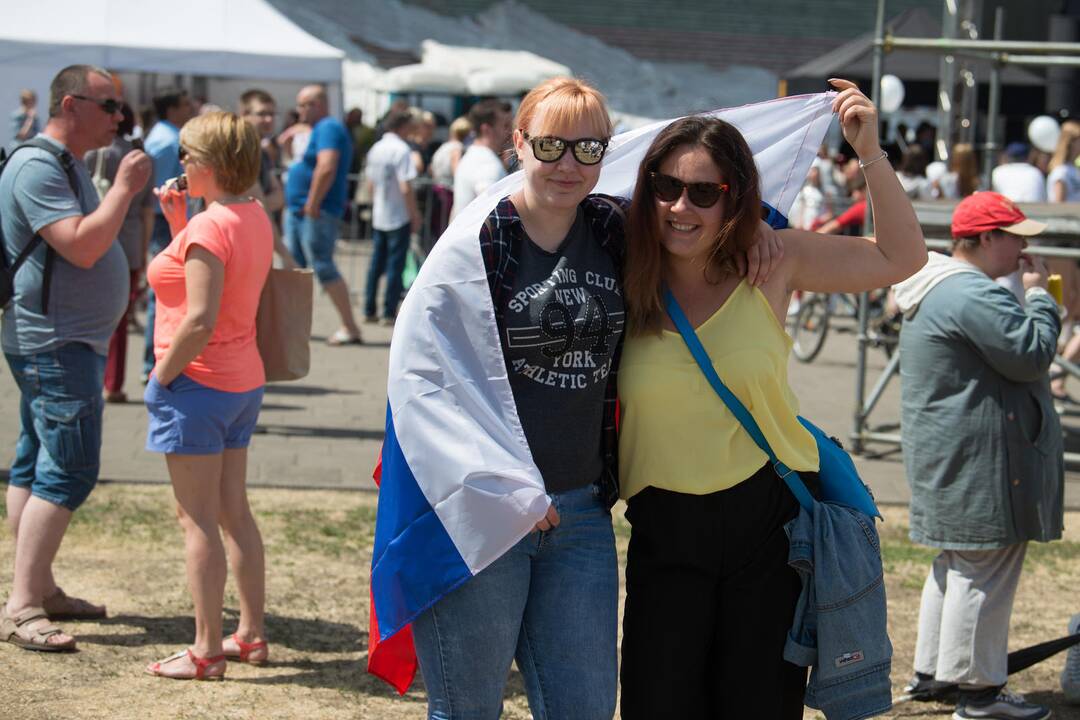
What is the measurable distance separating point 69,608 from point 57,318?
44.8 inches

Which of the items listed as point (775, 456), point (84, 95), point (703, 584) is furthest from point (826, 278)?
point (84, 95)

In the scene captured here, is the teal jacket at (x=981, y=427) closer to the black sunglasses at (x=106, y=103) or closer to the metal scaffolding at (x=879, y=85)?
the metal scaffolding at (x=879, y=85)

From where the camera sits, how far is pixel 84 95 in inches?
197

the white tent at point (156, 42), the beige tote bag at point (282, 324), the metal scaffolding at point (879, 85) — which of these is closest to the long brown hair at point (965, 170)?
the metal scaffolding at point (879, 85)

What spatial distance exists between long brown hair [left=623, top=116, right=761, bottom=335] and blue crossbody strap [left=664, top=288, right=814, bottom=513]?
0.04 meters

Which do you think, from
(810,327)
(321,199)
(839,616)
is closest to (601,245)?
(839,616)

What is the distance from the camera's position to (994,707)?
4.71 meters

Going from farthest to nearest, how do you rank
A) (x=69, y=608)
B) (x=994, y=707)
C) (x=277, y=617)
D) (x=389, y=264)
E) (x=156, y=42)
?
1. (x=156, y=42)
2. (x=389, y=264)
3. (x=277, y=617)
4. (x=69, y=608)
5. (x=994, y=707)

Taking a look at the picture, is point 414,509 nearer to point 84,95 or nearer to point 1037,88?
point 84,95

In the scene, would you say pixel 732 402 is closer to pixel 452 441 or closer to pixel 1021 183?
pixel 452 441

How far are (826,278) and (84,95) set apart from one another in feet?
9.45

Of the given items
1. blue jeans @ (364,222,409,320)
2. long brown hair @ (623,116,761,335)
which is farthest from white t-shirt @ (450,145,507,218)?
long brown hair @ (623,116,761,335)

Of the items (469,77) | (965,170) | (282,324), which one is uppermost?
(469,77)

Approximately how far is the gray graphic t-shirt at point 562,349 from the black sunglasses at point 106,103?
2532 mm
